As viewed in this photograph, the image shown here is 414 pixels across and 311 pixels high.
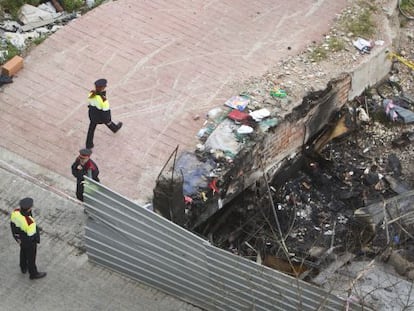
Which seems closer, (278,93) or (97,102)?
(97,102)

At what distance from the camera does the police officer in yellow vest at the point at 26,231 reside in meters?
9.06

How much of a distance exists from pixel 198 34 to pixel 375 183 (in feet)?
12.7

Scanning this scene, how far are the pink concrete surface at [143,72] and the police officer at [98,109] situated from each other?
358mm

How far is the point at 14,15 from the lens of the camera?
13.7 meters

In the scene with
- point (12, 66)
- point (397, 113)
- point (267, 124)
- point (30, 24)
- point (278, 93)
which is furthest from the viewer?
point (30, 24)

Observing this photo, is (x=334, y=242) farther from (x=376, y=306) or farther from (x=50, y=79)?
(x=50, y=79)

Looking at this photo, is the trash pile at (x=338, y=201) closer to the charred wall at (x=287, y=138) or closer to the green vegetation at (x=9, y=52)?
the charred wall at (x=287, y=138)

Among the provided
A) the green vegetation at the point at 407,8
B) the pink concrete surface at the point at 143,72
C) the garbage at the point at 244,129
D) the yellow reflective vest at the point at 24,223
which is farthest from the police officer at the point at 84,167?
the green vegetation at the point at 407,8

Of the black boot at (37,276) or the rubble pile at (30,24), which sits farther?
the rubble pile at (30,24)

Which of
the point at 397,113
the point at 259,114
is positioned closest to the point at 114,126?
the point at 259,114

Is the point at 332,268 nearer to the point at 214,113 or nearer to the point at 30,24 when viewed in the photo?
the point at 214,113

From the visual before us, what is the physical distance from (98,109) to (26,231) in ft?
7.95

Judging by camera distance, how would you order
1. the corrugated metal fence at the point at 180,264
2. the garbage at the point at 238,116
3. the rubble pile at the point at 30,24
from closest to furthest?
the corrugated metal fence at the point at 180,264 < the garbage at the point at 238,116 < the rubble pile at the point at 30,24

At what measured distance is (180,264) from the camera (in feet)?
29.9
